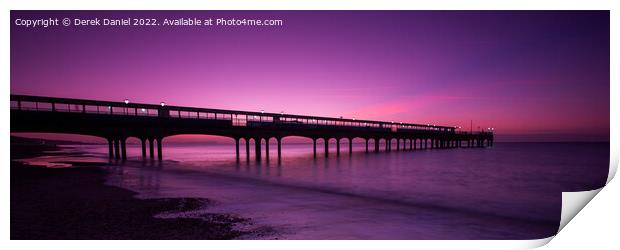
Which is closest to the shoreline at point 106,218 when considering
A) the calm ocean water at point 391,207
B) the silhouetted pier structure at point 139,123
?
the calm ocean water at point 391,207

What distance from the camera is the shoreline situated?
857 centimetres

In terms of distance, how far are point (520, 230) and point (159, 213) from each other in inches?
397

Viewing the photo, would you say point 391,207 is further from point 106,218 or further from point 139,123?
point 139,123

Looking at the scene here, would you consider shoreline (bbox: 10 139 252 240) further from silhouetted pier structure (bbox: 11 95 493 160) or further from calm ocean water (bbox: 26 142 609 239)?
silhouetted pier structure (bbox: 11 95 493 160)

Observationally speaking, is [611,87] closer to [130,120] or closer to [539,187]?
[539,187]

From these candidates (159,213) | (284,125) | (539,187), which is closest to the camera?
(159,213)

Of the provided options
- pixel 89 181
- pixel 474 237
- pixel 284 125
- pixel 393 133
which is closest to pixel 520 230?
pixel 474 237

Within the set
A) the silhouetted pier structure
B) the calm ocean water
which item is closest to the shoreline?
the calm ocean water

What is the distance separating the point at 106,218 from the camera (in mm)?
9789

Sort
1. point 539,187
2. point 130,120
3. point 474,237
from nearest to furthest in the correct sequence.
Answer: point 474,237
point 539,187
point 130,120

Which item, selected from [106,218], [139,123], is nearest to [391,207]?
[106,218]

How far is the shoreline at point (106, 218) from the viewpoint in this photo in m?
8.57

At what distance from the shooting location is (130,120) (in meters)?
28.7

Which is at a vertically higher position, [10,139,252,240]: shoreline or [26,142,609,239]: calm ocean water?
[10,139,252,240]: shoreline
